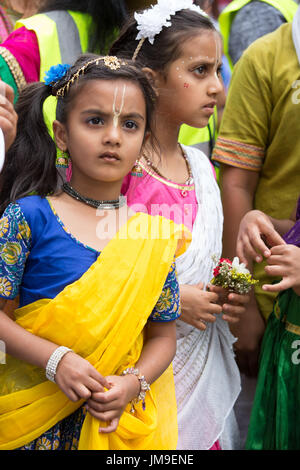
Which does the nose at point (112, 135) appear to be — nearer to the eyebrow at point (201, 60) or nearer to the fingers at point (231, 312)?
the eyebrow at point (201, 60)

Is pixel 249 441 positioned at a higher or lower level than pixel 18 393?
lower

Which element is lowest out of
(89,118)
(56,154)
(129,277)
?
(129,277)

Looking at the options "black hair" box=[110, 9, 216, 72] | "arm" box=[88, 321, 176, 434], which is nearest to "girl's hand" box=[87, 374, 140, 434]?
"arm" box=[88, 321, 176, 434]

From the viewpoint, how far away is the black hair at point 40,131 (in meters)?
1.84

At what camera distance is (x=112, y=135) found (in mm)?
1757

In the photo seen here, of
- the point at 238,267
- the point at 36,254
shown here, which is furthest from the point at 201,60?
the point at 36,254

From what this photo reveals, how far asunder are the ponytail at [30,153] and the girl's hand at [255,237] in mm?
702

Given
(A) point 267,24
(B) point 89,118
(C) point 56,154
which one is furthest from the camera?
(A) point 267,24

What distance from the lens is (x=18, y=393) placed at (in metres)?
1.67

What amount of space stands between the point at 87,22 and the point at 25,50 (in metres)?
0.41

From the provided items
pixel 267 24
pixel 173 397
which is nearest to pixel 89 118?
pixel 173 397

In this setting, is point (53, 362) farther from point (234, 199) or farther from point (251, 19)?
point (251, 19)

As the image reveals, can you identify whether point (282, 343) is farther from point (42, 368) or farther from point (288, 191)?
point (42, 368)

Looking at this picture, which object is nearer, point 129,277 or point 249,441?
point 129,277
